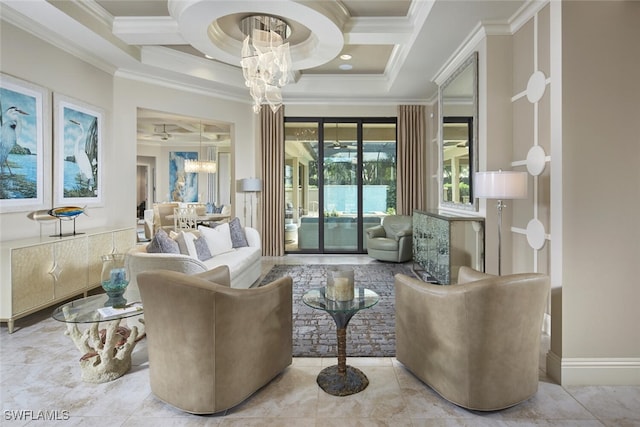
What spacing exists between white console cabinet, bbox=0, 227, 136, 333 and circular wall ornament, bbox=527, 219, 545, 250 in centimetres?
465

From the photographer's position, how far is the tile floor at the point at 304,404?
1.97 m

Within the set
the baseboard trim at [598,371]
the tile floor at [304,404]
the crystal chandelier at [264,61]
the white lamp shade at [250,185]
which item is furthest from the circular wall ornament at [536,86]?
the white lamp shade at [250,185]

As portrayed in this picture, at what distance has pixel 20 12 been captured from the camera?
3.46 meters

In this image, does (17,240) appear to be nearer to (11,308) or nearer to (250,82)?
(11,308)

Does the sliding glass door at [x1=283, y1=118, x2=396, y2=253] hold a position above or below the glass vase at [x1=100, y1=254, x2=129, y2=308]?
above

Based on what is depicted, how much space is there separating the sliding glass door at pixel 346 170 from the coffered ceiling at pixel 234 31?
131 cm

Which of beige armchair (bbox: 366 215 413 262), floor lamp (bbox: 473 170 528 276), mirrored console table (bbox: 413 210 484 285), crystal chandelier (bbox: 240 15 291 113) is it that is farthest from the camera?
beige armchair (bbox: 366 215 413 262)

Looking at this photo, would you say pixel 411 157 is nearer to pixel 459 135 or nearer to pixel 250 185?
pixel 459 135

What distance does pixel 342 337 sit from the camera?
231 cm

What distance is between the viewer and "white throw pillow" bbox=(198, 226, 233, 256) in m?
4.41

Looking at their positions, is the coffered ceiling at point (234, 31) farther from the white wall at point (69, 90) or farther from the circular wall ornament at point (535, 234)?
the circular wall ornament at point (535, 234)

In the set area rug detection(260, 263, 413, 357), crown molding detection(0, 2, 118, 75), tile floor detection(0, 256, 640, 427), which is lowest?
tile floor detection(0, 256, 640, 427)

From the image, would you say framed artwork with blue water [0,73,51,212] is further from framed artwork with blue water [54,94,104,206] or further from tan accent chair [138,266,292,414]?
tan accent chair [138,266,292,414]

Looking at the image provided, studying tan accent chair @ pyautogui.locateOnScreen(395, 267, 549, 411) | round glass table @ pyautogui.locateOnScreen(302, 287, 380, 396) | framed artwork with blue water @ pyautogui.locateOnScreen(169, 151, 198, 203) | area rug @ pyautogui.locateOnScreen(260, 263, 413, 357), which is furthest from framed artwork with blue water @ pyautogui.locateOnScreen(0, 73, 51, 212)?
framed artwork with blue water @ pyautogui.locateOnScreen(169, 151, 198, 203)
